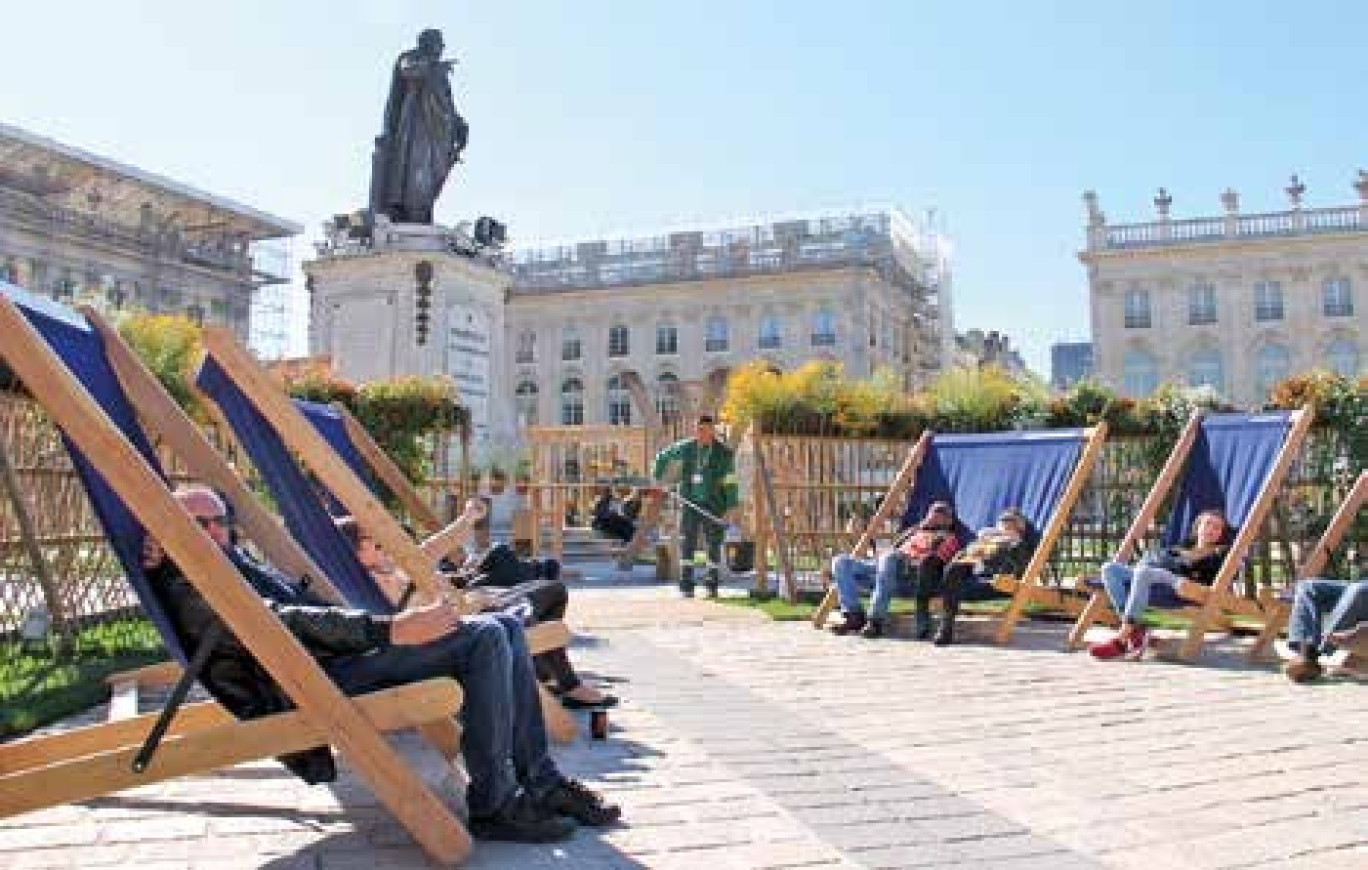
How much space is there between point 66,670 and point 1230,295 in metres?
54.5

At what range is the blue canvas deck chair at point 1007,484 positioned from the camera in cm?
748

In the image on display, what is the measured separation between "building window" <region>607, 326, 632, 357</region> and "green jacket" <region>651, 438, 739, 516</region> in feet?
169

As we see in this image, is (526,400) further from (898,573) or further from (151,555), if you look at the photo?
(151,555)

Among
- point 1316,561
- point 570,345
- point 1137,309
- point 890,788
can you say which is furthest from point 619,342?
point 890,788

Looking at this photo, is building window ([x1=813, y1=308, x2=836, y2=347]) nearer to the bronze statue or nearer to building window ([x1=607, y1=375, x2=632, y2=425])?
building window ([x1=607, y1=375, x2=632, y2=425])

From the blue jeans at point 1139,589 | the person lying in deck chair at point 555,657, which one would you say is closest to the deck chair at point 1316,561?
the blue jeans at point 1139,589

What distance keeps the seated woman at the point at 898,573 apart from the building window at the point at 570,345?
2197 inches

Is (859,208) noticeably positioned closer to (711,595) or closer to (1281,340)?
(1281,340)

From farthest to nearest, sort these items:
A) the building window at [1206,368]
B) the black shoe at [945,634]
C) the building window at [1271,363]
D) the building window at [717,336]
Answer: the building window at [717,336], the building window at [1206,368], the building window at [1271,363], the black shoe at [945,634]

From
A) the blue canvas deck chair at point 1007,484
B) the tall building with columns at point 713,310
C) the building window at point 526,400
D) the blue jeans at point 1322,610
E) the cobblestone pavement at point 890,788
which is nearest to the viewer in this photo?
the cobblestone pavement at point 890,788

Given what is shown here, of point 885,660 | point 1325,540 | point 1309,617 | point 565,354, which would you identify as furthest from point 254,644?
point 565,354

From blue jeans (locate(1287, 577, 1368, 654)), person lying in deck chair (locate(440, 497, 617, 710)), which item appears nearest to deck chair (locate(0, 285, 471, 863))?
person lying in deck chair (locate(440, 497, 617, 710))

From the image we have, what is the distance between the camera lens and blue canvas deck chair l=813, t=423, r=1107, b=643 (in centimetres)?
748

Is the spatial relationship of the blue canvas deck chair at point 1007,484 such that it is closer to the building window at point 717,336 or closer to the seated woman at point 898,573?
the seated woman at point 898,573
